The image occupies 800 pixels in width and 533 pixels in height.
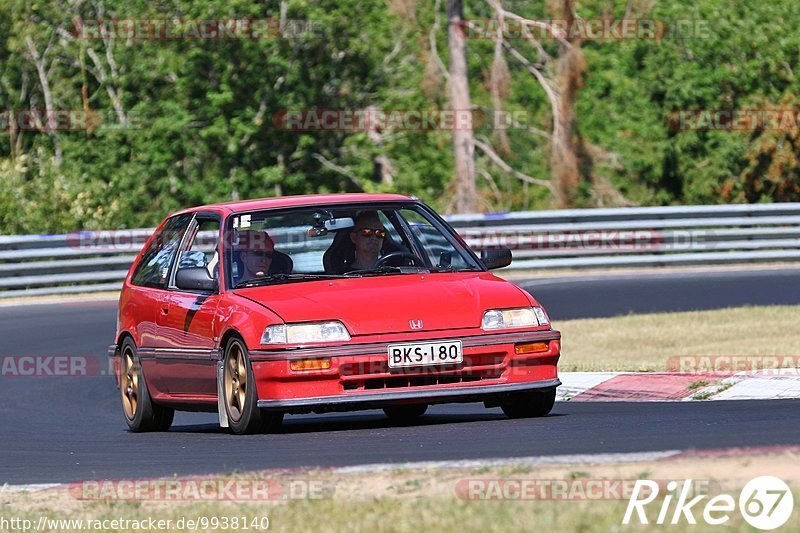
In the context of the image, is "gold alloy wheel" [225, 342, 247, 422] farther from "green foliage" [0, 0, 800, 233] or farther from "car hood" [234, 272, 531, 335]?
"green foliage" [0, 0, 800, 233]

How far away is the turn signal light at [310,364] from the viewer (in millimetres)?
8969

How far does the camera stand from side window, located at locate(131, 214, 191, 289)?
1103cm

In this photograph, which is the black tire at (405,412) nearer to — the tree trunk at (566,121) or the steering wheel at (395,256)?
the steering wheel at (395,256)

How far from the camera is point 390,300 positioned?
9.28m

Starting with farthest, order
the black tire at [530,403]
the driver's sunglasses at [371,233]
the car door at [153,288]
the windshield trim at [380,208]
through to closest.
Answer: the car door at [153,288] → the driver's sunglasses at [371,233] → the windshield trim at [380,208] → the black tire at [530,403]

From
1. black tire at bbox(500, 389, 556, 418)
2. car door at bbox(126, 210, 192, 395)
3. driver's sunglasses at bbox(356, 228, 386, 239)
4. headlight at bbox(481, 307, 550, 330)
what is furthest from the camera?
car door at bbox(126, 210, 192, 395)

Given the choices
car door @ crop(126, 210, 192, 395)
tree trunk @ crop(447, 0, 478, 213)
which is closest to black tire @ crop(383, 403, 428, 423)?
car door @ crop(126, 210, 192, 395)

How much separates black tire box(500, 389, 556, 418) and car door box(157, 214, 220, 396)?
184cm

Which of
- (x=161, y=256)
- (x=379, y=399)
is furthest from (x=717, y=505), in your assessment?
(x=161, y=256)

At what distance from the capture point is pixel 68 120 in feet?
121

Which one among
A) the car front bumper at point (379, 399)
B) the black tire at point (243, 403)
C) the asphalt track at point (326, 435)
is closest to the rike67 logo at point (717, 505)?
the asphalt track at point (326, 435)

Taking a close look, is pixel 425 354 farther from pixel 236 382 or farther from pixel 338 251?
pixel 338 251

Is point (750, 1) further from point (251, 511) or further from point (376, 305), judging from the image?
point (251, 511)

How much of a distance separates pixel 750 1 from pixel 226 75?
46.2 feet
